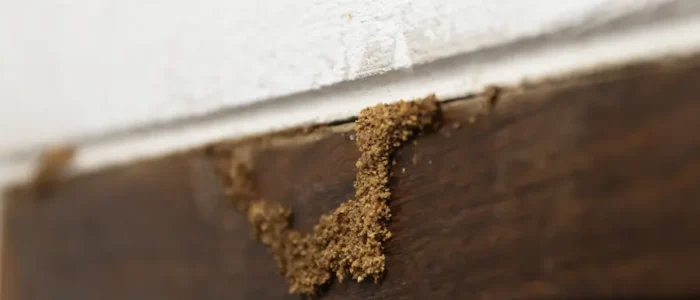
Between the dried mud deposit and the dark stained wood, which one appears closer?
the dark stained wood

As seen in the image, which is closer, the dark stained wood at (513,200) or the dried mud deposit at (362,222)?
the dark stained wood at (513,200)

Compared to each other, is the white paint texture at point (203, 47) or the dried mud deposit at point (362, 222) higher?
the white paint texture at point (203, 47)

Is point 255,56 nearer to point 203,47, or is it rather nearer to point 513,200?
point 203,47

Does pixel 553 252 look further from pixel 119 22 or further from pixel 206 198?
pixel 119 22

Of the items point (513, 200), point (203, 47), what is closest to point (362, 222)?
point (513, 200)

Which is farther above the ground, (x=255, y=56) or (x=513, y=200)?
(x=255, y=56)

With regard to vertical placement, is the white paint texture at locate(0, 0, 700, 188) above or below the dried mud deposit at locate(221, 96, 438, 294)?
above
